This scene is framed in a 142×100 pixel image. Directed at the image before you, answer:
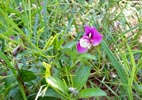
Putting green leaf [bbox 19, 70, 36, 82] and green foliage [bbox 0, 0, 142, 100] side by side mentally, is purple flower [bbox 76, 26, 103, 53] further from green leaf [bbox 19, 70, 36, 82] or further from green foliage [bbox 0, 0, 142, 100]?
green leaf [bbox 19, 70, 36, 82]

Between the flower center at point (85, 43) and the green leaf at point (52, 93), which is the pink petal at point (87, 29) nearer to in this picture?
the flower center at point (85, 43)

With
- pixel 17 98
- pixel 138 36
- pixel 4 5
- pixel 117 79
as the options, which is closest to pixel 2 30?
pixel 4 5

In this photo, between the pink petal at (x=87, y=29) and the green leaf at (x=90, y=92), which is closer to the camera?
the green leaf at (x=90, y=92)

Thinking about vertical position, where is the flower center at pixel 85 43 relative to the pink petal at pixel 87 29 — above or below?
below

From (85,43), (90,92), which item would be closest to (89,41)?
(85,43)

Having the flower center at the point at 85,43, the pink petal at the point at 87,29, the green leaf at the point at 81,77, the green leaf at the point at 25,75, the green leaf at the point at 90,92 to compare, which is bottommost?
the green leaf at the point at 90,92

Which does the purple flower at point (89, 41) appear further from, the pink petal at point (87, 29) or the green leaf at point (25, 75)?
the green leaf at point (25, 75)

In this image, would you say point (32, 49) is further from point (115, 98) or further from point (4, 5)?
point (115, 98)

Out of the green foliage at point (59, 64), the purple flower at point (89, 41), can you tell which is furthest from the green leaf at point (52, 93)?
the purple flower at point (89, 41)

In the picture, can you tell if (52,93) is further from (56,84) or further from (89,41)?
(89,41)

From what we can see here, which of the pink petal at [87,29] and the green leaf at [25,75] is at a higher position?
the pink petal at [87,29]
